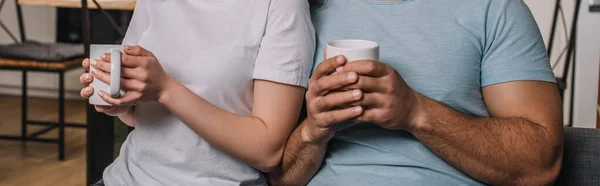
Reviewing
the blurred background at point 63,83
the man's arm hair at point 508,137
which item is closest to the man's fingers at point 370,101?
the man's arm hair at point 508,137

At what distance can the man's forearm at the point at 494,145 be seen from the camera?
3.55 feet

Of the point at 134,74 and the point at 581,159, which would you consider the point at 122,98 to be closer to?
the point at 134,74

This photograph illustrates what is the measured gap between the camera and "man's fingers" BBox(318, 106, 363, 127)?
0.96m

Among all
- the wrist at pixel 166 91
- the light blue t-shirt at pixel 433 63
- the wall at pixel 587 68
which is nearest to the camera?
the wrist at pixel 166 91

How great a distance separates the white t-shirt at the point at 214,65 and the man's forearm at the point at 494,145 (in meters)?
0.23

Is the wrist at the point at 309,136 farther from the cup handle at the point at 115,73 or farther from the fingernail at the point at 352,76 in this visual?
the cup handle at the point at 115,73

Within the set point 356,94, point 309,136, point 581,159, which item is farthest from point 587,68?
point 356,94

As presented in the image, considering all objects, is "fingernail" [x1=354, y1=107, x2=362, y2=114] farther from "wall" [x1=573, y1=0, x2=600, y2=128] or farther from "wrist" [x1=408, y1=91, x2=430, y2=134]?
"wall" [x1=573, y1=0, x2=600, y2=128]

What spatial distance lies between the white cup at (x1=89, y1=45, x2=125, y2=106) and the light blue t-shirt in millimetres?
381

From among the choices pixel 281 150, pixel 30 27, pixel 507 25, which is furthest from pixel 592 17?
pixel 30 27

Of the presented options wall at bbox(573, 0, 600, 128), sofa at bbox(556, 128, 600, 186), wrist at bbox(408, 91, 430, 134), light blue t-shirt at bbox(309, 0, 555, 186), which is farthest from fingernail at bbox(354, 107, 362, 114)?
wall at bbox(573, 0, 600, 128)

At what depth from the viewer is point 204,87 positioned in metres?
1.13

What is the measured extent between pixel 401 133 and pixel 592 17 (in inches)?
96.1

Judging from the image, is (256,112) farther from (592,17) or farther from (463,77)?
(592,17)
